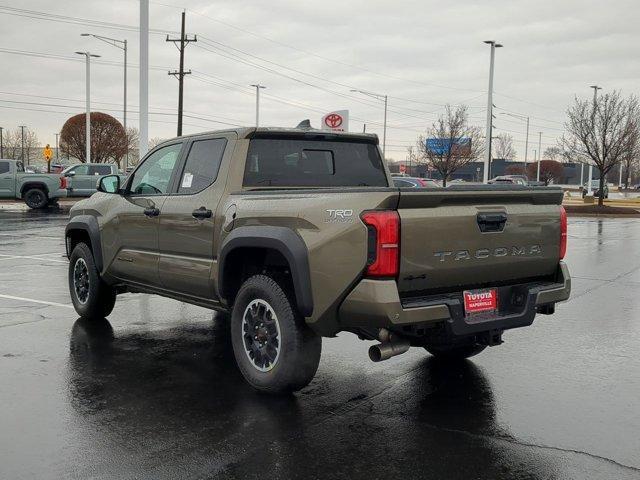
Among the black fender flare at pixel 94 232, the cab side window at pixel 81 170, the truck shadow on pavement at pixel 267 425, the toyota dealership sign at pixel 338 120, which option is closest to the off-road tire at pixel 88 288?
the black fender flare at pixel 94 232

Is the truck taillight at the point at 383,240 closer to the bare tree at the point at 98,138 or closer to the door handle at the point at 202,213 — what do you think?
the door handle at the point at 202,213

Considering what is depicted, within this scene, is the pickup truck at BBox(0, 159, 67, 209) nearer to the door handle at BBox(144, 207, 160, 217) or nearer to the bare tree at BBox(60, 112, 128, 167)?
the bare tree at BBox(60, 112, 128, 167)

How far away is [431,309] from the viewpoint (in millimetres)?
4305

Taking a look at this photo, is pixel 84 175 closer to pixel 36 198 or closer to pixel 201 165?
pixel 36 198

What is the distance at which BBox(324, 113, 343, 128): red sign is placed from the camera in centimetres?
1594

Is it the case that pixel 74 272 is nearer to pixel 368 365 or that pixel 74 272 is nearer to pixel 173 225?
pixel 173 225

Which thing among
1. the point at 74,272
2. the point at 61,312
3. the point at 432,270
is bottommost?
the point at 61,312

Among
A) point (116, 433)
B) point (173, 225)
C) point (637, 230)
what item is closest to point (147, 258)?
point (173, 225)

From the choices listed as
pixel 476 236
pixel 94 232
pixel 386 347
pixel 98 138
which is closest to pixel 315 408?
pixel 386 347

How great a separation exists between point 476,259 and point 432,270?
388mm

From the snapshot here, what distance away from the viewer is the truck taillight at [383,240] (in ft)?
13.6

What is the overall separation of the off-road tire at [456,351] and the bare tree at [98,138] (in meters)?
46.7

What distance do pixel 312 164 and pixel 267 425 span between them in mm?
2398

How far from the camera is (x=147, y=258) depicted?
6.28 metres
